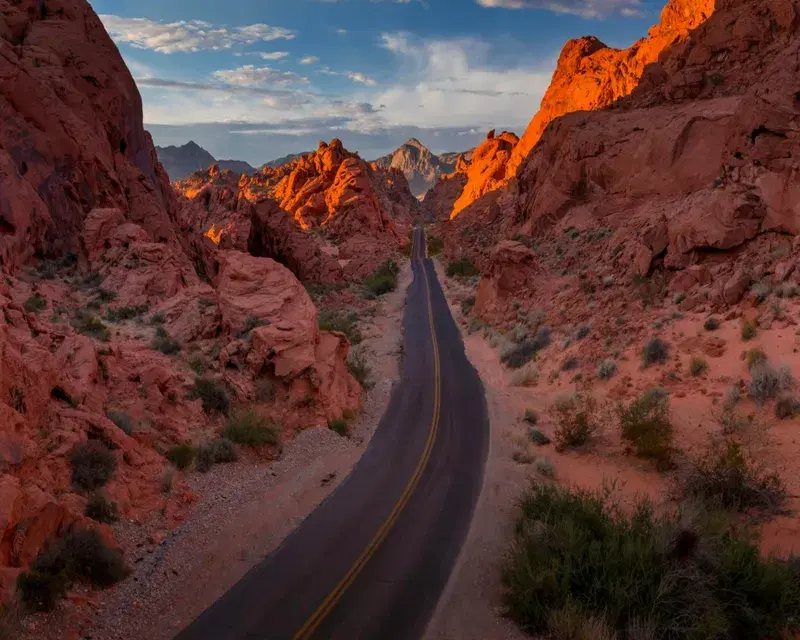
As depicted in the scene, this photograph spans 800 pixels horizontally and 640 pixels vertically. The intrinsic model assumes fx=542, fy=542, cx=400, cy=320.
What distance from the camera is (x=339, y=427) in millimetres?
18688

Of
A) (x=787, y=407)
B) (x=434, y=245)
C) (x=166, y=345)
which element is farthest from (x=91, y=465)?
(x=434, y=245)

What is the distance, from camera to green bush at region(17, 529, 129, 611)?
8633 mm

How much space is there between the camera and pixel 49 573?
893 centimetres

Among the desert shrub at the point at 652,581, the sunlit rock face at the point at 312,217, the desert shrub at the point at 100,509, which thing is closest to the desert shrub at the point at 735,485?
the desert shrub at the point at 652,581

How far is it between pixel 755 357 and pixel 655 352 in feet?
11.6

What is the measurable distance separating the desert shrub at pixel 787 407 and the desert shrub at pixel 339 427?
1255 centimetres

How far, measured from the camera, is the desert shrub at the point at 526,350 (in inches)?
1021

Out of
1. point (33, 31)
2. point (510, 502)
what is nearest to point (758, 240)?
point (510, 502)

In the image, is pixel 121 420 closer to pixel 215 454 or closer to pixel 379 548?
pixel 215 454

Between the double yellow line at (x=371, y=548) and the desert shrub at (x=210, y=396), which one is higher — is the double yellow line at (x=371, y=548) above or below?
below

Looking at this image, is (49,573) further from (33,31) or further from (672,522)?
(33,31)

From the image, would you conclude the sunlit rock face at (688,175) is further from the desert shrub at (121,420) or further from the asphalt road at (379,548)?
the desert shrub at (121,420)

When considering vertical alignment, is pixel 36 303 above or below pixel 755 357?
above

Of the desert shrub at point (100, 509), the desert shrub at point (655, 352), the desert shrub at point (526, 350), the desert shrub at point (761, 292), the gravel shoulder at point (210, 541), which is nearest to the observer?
the gravel shoulder at point (210, 541)
